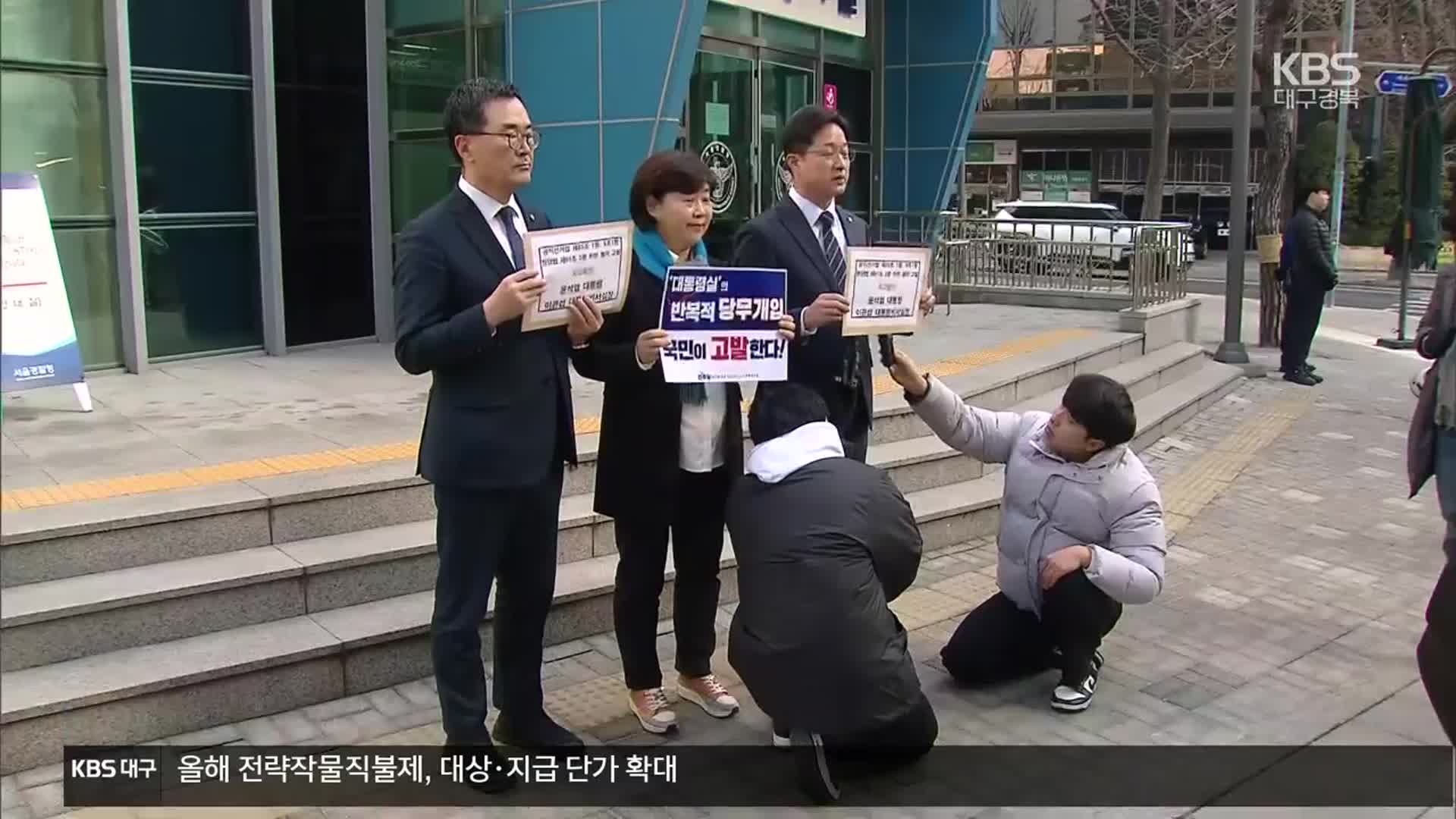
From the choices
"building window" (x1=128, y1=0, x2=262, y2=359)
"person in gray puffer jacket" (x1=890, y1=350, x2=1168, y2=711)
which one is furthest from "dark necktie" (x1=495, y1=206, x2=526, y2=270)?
"building window" (x1=128, y1=0, x2=262, y2=359)

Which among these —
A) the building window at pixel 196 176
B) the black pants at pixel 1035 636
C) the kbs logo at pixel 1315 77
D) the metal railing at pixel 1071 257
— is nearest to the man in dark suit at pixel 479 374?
the black pants at pixel 1035 636

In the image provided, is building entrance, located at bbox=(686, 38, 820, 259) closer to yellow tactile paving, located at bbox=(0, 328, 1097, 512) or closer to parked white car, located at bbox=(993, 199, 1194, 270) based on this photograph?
parked white car, located at bbox=(993, 199, 1194, 270)

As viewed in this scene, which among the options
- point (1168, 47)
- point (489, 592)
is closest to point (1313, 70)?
point (1168, 47)

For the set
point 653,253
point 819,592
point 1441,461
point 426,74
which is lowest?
point 819,592

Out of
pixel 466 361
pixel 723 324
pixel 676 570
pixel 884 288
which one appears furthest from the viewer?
pixel 676 570

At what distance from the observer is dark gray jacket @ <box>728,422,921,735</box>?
3660mm

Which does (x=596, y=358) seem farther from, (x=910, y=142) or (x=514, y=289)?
(x=910, y=142)

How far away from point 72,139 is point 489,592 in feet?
20.0

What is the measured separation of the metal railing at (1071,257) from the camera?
477 inches

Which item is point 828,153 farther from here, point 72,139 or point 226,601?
point 72,139

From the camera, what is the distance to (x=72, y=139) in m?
8.09

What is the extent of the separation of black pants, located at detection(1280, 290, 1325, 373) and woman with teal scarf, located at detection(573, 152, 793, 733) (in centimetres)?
923

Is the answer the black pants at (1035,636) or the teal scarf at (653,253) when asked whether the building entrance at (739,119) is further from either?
the teal scarf at (653,253)

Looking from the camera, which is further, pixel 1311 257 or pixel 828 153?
pixel 1311 257
